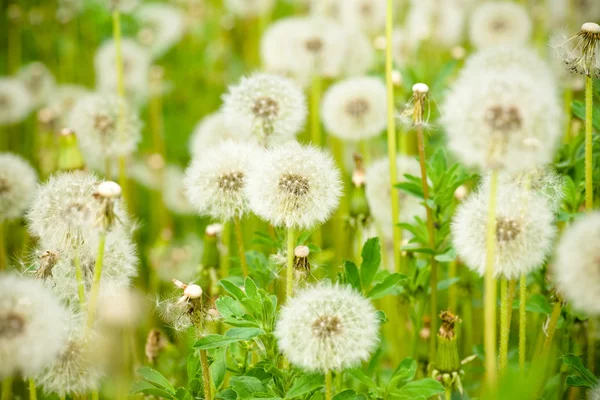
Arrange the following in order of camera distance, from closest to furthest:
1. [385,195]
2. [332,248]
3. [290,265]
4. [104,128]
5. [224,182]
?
[290,265], [224,182], [385,195], [104,128], [332,248]

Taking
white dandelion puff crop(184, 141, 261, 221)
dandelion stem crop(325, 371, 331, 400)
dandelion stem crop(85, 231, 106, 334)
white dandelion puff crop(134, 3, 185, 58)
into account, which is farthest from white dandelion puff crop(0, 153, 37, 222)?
white dandelion puff crop(134, 3, 185, 58)

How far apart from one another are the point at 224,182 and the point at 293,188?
1.12ft

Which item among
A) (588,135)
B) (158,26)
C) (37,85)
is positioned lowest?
(588,135)

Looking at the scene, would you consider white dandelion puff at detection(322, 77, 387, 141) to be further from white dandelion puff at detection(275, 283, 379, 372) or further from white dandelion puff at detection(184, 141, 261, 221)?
white dandelion puff at detection(275, 283, 379, 372)

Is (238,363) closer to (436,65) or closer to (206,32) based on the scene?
(436,65)

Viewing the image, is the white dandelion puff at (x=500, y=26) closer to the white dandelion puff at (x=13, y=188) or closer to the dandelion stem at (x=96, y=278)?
the white dandelion puff at (x=13, y=188)

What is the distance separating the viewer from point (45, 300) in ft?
4.05

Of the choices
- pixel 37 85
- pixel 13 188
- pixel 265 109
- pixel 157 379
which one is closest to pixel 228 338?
pixel 157 379

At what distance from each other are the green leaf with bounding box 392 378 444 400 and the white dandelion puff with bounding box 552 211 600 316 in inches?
14.5

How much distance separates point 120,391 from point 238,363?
36 centimetres

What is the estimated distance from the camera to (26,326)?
119cm

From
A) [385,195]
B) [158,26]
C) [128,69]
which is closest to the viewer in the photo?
[385,195]

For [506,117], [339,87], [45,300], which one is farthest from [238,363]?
[339,87]

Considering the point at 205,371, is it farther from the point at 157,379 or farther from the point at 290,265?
the point at 290,265
